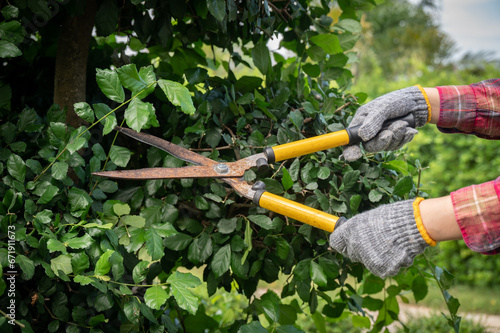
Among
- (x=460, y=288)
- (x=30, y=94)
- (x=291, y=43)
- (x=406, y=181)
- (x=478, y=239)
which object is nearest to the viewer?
(x=478, y=239)

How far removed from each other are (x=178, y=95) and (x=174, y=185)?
471 millimetres

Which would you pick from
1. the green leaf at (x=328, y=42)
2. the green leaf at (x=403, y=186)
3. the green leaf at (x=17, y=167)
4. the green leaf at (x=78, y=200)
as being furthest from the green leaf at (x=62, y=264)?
the green leaf at (x=328, y=42)

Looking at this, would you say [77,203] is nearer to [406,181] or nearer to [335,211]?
[335,211]

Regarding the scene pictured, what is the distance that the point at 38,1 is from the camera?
1440 mm

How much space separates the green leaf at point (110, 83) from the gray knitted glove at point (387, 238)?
0.90m

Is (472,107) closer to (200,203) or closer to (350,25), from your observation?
(350,25)

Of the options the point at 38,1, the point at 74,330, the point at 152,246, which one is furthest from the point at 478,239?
the point at 38,1

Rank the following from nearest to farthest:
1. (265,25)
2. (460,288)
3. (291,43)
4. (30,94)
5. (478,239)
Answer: (478,239) < (265,25) < (30,94) < (291,43) < (460,288)

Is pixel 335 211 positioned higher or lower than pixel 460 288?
higher

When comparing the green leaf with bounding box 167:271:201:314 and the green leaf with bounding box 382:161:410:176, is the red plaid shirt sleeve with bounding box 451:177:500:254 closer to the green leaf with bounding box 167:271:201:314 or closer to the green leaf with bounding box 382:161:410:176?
the green leaf with bounding box 382:161:410:176

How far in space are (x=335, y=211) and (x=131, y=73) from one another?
89 cm

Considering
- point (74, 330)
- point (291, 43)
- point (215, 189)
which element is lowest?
point (74, 330)

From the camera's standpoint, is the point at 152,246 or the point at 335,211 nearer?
the point at 152,246

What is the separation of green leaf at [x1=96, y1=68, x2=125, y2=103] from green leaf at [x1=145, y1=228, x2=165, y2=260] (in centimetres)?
46
